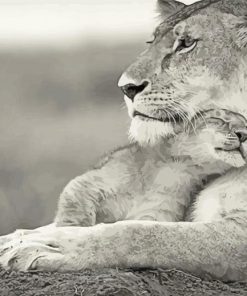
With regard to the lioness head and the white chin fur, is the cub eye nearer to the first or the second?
the lioness head

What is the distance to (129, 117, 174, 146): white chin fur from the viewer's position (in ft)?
7.21

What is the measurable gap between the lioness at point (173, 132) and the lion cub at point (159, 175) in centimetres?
2

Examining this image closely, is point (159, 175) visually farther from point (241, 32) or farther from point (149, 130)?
point (241, 32)

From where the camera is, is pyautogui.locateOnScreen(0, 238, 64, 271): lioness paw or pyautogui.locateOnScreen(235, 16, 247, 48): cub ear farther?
pyautogui.locateOnScreen(235, 16, 247, 48): cub ear

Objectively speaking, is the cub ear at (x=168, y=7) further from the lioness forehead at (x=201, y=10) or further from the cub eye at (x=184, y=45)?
the cub eye at (x=184, y=45)

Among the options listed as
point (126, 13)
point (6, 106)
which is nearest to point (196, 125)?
point (126, 13)

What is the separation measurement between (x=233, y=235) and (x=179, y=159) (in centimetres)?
34

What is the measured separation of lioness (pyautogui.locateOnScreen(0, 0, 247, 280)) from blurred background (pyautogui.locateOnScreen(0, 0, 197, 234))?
7 centimetres

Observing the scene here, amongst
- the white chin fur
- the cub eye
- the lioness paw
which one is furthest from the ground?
the cub eye

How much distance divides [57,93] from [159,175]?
432 mm

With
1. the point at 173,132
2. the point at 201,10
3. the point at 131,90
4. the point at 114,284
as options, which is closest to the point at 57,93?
the point at 131,90

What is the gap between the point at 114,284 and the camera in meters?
1.82

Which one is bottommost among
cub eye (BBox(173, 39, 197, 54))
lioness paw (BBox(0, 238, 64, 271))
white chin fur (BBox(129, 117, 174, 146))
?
lioness paw (BBox(0, 238, 64, 271))

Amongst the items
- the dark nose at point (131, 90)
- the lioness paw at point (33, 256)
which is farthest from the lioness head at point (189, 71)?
the lioness paw at point (33, 256)
